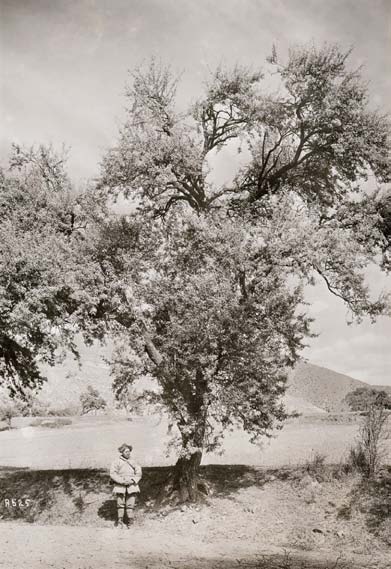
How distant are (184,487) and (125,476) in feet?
6.51

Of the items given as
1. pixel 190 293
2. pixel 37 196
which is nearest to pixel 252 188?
pixel 190 293

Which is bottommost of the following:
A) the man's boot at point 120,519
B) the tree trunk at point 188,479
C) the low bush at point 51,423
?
the low bush at point 51,423

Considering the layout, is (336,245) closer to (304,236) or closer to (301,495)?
(304,236)

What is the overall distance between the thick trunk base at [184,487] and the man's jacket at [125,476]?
1.49 metres

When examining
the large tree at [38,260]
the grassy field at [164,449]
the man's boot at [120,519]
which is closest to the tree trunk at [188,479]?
the grassy field at [164,449]

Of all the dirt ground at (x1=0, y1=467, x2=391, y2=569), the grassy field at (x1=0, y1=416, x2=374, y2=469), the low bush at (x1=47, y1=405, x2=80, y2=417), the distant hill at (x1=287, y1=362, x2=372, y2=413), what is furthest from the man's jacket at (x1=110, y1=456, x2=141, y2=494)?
the distant hill at (x1=287, y1=362, x2=372, y2=413)

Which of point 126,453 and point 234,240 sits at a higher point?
point 234,240

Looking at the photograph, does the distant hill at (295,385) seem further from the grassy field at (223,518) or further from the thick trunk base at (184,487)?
the thick trunk base at (184,487)

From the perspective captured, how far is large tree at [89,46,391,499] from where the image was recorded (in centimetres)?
1173

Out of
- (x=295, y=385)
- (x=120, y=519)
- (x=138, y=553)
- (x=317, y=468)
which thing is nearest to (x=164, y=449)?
(x=317, y=468)

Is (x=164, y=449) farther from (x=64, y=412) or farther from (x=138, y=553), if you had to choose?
(x=64, y=412)

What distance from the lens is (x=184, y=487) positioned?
41.4 ft

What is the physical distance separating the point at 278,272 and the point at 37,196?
25.6 feet

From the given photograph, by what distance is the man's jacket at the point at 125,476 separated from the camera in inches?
444
